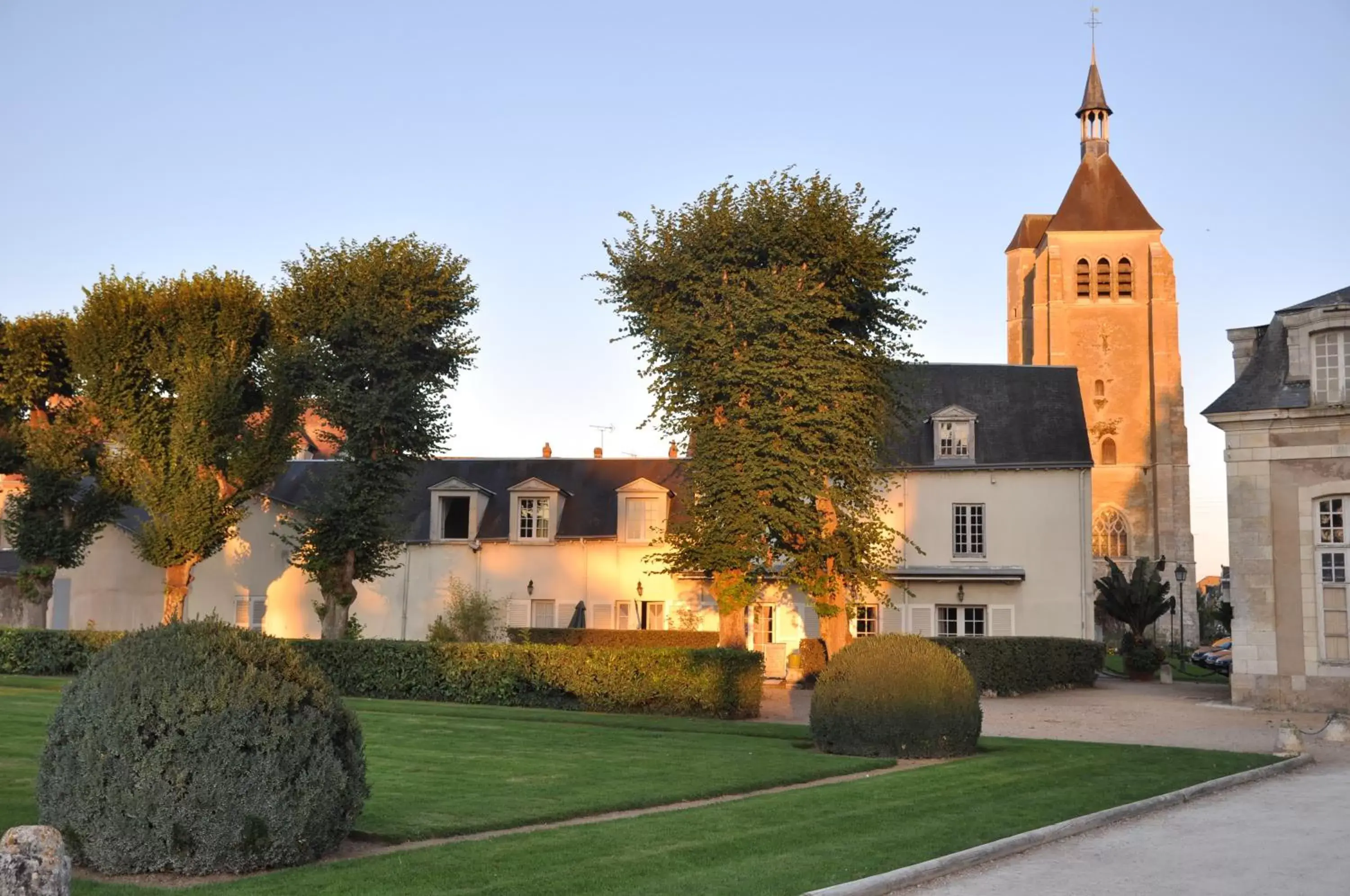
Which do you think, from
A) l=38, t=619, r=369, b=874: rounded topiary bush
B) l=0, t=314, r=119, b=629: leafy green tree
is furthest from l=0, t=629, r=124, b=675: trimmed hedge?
l=38, t=619, r=369, b=874: rounded topiary bush

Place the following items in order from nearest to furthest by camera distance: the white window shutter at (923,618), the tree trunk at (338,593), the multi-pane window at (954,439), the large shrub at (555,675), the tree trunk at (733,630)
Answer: the large shrub at (555,675) < the tree trunk at (733,630) < the tree trunk at (338,593) < the white window shutter at (923,618) < the multi-pane window at (954,439)

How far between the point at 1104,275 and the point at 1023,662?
45.0 meters

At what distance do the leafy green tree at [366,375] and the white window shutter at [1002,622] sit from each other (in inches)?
685

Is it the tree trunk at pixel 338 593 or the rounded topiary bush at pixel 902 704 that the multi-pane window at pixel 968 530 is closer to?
the tree trunk at pixel 338 593

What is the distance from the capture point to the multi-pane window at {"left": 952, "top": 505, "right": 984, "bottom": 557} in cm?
3803

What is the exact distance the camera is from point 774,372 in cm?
2645

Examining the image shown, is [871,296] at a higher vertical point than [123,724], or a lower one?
higher

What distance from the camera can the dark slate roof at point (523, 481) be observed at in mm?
40562

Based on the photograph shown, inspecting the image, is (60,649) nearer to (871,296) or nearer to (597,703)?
(597,703)

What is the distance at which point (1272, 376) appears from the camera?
27359 millimetres

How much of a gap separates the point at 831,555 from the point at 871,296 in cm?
592

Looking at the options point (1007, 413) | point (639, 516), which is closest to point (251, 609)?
point (639, 516)

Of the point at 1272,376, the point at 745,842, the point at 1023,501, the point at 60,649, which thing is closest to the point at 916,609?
the point at 1023,501

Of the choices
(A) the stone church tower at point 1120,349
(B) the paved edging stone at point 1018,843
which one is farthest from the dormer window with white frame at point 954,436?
(A) the stone church tower at point 1120,349
